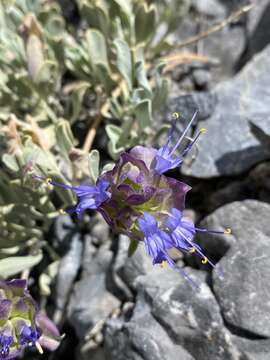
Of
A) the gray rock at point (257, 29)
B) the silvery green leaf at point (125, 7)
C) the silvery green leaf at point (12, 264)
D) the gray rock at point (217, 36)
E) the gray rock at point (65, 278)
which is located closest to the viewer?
the silvery green leaf at point (12, 264)

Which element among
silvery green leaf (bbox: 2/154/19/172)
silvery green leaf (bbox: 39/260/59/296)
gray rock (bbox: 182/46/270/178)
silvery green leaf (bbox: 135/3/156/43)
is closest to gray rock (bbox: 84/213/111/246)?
silvery green leaf (bbox: 39/260/59/296)

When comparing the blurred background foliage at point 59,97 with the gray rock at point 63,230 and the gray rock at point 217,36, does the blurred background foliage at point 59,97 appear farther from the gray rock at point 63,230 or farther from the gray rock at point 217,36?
the gray rock at point 217,36

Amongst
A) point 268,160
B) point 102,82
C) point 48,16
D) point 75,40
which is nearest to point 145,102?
point 102,82

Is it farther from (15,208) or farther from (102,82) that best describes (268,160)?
(15,208)

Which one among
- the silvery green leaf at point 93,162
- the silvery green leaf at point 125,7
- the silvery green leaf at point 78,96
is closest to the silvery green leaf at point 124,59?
the silvery green leaf at point 78,96

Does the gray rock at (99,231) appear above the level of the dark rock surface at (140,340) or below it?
above

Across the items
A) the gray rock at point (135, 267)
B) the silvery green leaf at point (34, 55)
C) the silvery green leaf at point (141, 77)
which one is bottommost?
the gray rock at point (135, 267)

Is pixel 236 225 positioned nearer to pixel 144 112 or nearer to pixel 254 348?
pixel 254 348

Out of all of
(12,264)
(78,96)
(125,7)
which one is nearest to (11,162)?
(12,264)
